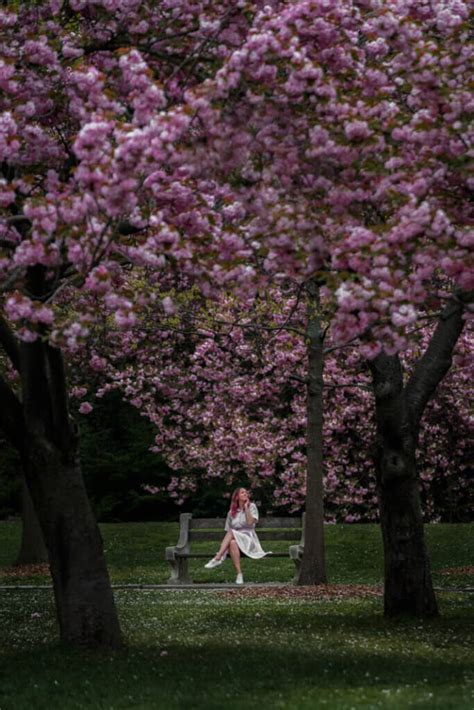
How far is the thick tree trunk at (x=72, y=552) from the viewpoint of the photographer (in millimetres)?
11320

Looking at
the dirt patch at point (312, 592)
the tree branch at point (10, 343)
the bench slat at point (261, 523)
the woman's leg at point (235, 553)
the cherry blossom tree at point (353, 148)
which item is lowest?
the dirt patch at point (312, 592)

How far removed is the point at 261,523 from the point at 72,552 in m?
11.2

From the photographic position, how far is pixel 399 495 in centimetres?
1356

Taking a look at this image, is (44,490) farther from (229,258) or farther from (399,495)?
(399,495)

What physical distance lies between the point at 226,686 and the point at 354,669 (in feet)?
4.30

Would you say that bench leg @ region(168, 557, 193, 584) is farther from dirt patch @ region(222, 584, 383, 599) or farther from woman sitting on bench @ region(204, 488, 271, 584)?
dirt patch @ region(222, 584, 383, 599)

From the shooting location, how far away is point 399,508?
13.6 metres

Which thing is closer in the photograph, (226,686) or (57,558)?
(226,686)

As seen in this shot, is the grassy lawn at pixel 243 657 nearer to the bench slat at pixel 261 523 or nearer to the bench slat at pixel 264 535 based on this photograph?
the bench slat at pixel 264 535

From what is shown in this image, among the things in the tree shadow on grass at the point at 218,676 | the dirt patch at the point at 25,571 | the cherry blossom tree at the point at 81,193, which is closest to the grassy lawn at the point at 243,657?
the tree shadow on grass at the point at 218,676

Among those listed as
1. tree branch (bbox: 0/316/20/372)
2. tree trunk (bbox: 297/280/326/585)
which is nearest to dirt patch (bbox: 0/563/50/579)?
tree trunk (bbox: 297/280/326/585)

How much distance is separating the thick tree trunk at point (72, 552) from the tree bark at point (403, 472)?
375 cm

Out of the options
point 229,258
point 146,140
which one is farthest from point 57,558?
point 146,140

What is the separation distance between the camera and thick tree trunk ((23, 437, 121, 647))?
11320mm
